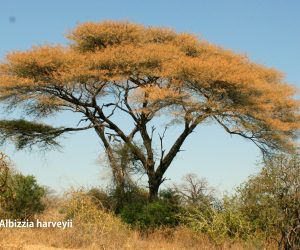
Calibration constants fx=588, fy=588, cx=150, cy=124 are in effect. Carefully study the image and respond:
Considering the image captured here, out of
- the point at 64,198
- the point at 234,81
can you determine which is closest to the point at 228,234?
the point at 64,198

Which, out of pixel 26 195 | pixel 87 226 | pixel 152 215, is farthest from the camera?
pixel 26 195

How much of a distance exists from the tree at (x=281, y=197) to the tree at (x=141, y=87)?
791cm

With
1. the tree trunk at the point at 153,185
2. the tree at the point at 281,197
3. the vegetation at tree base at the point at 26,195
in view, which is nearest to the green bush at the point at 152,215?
the tree trunk at the point at 153,185

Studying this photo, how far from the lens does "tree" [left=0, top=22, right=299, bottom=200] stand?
883 inches

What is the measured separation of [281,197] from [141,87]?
36.0 feet

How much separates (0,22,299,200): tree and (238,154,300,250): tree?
7.91 m

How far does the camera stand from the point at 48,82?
23312mm

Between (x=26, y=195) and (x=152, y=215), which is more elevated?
(x=26, y=195)

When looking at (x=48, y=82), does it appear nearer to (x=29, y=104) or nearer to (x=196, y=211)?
(x=29, y=104)

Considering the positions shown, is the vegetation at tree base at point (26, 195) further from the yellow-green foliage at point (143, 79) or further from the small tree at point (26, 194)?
the yellow-green foliage at point (143, 79)

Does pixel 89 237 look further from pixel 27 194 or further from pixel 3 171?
pixel 27 194

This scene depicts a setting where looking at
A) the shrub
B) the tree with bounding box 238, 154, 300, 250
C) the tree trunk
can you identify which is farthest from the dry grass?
the tree trunk

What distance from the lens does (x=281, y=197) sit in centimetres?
1383

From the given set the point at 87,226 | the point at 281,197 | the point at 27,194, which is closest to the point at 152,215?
the point at 87,226
